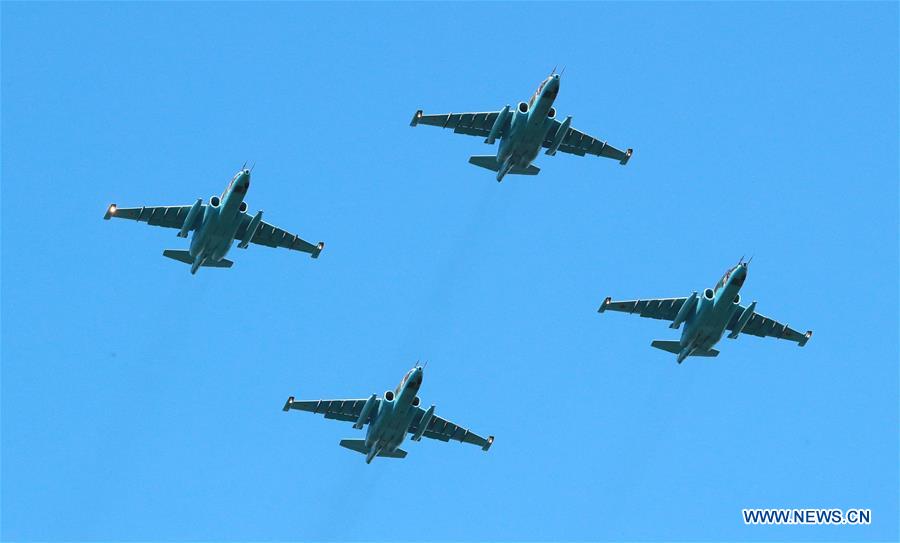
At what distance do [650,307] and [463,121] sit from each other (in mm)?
15955

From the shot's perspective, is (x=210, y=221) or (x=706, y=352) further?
(x=706, y=352)

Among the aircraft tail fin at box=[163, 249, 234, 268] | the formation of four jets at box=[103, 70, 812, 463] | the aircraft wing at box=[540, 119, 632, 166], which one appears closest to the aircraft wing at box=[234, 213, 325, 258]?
the formation of four jets at box=[103, 70, 812, 463]

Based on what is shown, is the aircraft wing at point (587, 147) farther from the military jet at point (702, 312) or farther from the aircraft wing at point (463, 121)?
the military jet at point (702, 312)

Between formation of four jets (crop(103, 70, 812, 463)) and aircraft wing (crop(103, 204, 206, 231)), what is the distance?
6 centimetres

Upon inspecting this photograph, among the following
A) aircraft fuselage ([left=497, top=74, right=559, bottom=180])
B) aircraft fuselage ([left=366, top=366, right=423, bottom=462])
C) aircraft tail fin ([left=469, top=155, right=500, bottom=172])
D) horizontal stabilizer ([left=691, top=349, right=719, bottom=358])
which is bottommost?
aircraft fuselage ([left=366, top=366, right=423, bottom=462])

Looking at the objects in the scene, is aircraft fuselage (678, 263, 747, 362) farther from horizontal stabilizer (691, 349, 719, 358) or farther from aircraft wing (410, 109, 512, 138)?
aircraft wing (410, 109, 512, 138)

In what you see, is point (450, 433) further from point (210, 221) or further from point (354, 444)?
point (210, 221)

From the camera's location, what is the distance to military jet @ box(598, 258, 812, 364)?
3169 inches

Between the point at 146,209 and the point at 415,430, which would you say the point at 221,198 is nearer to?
the point at 146,209

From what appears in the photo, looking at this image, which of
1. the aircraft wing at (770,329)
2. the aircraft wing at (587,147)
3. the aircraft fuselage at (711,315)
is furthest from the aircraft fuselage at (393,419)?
the aircraft wing at (770,329)

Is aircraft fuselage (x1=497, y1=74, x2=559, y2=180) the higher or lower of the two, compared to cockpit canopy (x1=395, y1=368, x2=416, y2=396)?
higher

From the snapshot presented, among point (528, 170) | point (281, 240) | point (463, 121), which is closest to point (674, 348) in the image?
point (528, 170)

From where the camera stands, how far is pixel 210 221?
79.4 meters

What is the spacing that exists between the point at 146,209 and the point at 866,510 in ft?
143
